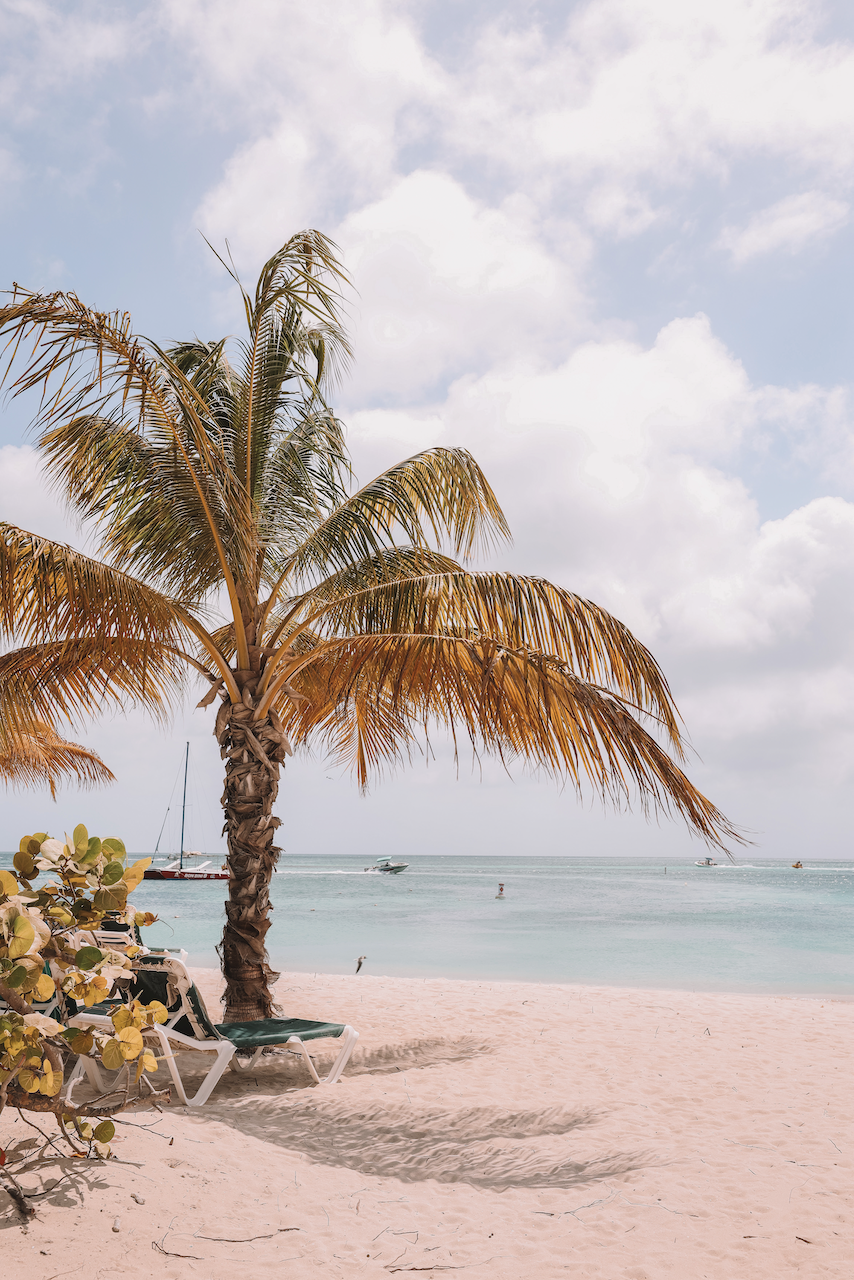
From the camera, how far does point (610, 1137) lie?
13.5ft

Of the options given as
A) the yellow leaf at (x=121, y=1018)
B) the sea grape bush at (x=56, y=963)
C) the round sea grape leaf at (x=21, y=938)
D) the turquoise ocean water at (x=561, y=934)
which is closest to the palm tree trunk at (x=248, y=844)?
the sea grape bush at (x=56, y=963)

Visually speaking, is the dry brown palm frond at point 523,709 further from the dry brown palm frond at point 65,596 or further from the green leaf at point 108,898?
the green leaf at point 108,898

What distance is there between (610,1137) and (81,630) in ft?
14.7

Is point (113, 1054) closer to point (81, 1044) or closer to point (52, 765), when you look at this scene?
point (81, 1044)

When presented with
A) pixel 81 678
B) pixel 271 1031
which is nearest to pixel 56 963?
pixel 271 1031

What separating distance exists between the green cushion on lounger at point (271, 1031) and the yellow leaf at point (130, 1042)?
2.51 meters

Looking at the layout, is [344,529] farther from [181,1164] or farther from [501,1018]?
[501,1018]

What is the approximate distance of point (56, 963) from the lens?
2.46 metres

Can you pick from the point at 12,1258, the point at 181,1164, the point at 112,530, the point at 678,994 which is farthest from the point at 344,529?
the point at 678,994

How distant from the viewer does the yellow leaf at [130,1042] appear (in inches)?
88.2

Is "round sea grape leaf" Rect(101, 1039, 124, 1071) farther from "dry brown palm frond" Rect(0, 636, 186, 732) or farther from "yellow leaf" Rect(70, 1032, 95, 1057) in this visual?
"dry brown palm frond" Rect(0, 636, 186, 732)

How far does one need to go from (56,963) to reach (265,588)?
4764mm

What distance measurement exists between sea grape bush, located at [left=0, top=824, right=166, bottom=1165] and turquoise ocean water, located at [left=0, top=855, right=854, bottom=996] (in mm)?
11296

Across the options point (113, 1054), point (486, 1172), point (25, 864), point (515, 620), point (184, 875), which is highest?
point (515, 620)
